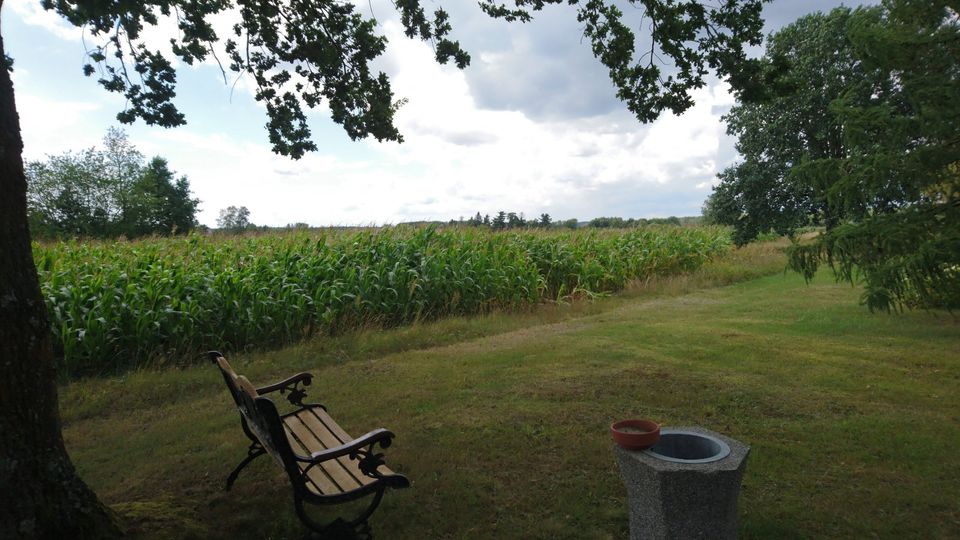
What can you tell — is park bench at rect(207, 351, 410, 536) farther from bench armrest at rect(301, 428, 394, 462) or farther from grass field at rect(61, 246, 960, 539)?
grass field at rect(61, 246, 960, 539)

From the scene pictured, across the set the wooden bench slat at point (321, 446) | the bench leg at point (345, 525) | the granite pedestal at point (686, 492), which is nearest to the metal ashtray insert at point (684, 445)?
the granite pedestal at point (686, 492)

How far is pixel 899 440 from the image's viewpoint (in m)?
4.51

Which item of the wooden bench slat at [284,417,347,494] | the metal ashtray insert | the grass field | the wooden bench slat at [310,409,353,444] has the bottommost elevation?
the grass field

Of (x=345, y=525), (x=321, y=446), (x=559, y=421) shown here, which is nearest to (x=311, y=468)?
(x=321, y=446)

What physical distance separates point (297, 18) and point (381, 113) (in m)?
1.41

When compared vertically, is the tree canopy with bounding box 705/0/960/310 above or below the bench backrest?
above

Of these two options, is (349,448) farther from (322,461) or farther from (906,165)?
(906,165)

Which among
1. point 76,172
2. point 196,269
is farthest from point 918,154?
point 76,172

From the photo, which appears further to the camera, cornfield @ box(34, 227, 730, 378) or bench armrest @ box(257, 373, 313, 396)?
cornfield @ box(34, 227, 730, 378)

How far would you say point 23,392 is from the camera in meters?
2.71

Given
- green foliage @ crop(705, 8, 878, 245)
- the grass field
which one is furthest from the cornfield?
green foliage @ crop(705, 8, 878, 245)

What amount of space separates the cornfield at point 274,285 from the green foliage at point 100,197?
3228cm

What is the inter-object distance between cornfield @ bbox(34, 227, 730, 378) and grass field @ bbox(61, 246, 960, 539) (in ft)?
2.08

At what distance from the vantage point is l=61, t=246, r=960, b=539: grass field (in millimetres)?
3500
